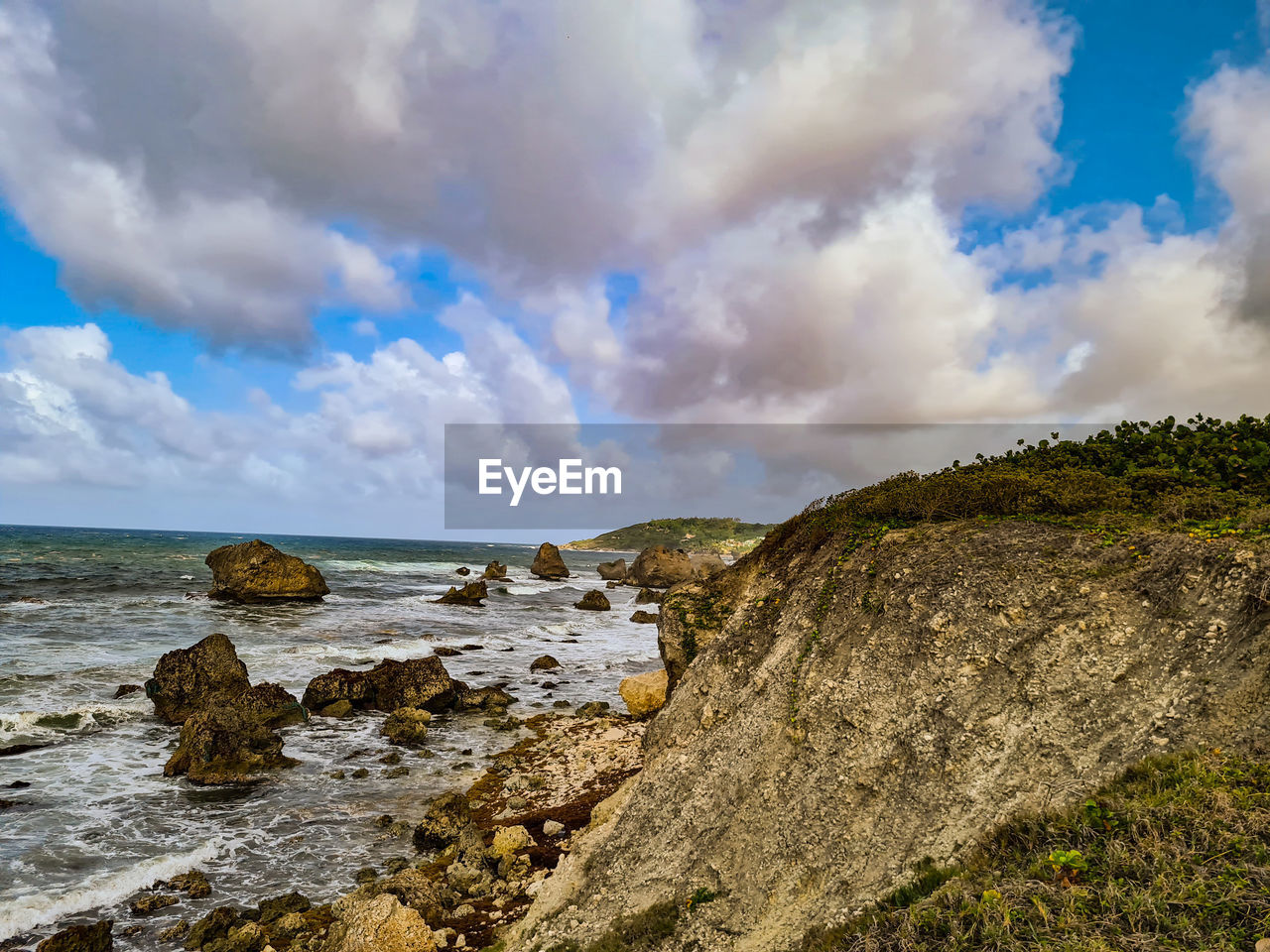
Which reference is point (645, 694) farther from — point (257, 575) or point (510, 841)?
point (257, 575)

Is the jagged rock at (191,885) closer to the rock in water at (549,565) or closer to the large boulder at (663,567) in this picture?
the large boulder at (663,567)

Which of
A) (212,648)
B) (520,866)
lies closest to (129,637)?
(212,648)

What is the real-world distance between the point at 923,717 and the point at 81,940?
43.6 ft

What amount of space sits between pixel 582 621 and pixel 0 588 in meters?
44.5

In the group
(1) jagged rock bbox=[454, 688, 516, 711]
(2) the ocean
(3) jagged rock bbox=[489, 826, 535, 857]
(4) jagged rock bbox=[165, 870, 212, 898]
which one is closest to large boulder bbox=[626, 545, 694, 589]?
(2) the ocean

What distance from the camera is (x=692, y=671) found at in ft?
41.8

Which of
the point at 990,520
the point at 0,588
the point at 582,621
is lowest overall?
the point at 582,621

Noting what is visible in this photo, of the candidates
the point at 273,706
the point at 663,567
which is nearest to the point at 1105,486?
the point at 273,706

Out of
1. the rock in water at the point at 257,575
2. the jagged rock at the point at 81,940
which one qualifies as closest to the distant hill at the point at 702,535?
the rock in water at the point at 257,575

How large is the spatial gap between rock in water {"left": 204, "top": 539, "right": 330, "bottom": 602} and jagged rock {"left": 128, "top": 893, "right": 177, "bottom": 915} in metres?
39.3

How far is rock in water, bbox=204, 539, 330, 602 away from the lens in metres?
45.8

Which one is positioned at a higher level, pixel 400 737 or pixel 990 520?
pixel 990 520

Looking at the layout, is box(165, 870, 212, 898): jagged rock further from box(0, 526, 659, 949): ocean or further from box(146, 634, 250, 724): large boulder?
box(146, 634, 250, 724): large boulder

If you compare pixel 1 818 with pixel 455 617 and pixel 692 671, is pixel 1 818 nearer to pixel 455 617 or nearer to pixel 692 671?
pixel 692 671
